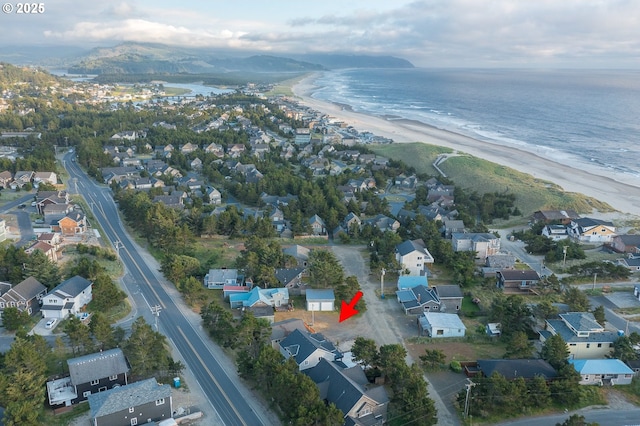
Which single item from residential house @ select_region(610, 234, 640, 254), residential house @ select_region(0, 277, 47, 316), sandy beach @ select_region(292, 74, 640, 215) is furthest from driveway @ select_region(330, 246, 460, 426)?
sandy beach @ select_region(292, 74, 640, 215)

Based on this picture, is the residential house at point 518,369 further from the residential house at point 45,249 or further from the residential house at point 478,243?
the residential house at point 45,249

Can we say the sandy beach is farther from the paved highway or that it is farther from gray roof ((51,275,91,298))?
gray roof ((51,275,91,298))

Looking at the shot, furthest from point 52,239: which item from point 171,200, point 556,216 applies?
point 556,216

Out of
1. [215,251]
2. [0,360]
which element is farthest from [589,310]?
[0,360]

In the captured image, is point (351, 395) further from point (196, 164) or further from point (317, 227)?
point (196, 164)

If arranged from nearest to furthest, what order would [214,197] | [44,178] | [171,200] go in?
[171,200], [214,197], [44,178]

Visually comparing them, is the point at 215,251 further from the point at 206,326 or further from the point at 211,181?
the point at 211,181
